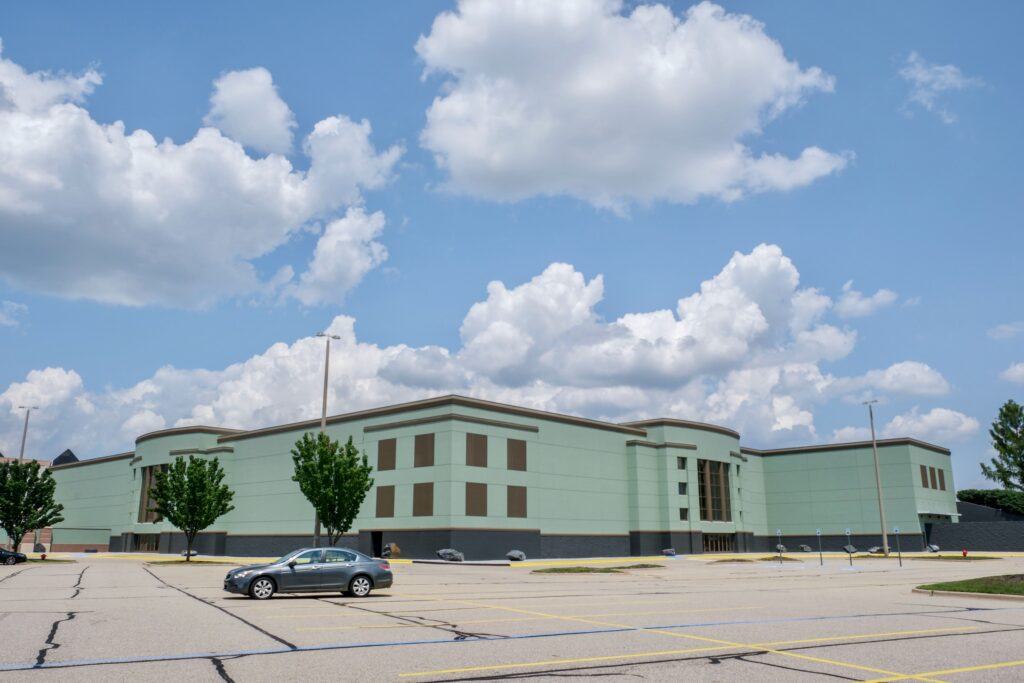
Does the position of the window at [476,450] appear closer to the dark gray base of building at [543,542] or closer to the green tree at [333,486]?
the dark gray base of building at [543,542]

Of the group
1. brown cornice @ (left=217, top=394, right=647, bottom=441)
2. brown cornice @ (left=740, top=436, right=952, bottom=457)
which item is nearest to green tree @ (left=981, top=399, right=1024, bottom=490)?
brown cornice @ (left=740, top=436, right=952, bottom=457)

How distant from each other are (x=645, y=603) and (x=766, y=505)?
217 ft

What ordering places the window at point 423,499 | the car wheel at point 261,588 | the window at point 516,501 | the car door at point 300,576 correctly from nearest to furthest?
1. the car wheel at point 261,588
2. the car door at point 300,576
3. the window at point 423,499
4. the window at point 516,501

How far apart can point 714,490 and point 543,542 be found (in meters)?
19.4

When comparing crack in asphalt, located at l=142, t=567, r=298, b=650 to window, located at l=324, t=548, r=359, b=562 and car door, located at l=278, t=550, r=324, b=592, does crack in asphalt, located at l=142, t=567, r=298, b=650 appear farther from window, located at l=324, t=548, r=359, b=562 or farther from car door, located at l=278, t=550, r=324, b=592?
window, located at l=324, t=548, r=359, b=562

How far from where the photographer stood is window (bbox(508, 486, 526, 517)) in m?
54.4

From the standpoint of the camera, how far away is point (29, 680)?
9.55 metres

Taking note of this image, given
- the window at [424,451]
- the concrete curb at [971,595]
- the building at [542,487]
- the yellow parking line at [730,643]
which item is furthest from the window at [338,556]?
the window at [424,451]

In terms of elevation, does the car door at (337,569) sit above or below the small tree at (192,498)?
below

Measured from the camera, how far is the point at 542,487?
5678 cm

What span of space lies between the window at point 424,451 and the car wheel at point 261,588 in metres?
30.7

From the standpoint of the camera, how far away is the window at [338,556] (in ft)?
75.9

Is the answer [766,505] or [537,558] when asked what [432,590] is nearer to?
[537,558]

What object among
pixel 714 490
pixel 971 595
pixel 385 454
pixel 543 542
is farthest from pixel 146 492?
pixel 971 595
